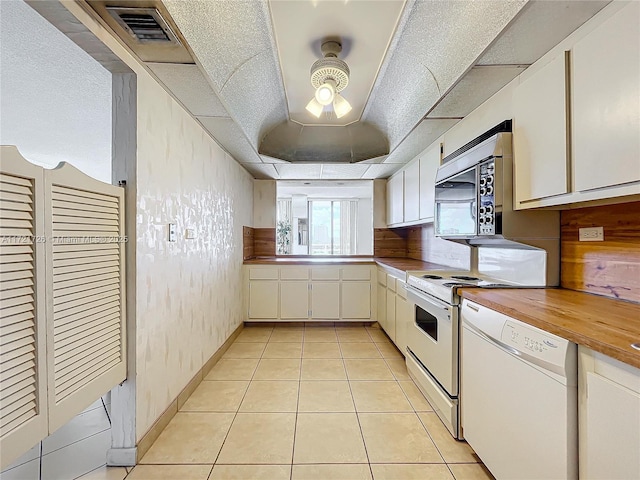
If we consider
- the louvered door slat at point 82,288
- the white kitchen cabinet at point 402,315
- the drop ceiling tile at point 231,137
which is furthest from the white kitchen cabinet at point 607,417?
the drop ceiling tile at point 231,137

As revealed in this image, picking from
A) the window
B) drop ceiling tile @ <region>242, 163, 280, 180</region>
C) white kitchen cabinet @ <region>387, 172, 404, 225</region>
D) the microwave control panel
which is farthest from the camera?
the window

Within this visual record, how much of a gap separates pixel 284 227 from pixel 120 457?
18.5 ft

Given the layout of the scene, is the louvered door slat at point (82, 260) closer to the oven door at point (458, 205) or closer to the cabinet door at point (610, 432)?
the cabinet door at point (610, 432)

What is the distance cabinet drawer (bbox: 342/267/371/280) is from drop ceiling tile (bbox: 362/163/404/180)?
1280 mm

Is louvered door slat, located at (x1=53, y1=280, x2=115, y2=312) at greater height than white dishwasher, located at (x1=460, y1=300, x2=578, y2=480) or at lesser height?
greater

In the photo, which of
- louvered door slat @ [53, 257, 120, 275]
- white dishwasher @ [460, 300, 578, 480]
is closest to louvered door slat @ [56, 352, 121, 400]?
louvered door slat @ [53, 257, 120, 275]

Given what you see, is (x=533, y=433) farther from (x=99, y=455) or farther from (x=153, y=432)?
(x=99, y=455)

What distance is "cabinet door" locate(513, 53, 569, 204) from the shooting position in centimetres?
137

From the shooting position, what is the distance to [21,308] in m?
1.03

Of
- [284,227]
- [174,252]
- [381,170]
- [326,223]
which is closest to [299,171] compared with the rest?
[381,170]

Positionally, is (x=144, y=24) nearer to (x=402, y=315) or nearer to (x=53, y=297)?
(x=53, y=297)

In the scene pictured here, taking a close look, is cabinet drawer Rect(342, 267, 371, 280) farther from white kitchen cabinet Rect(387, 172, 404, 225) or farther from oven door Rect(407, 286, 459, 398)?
oven door Rect(407, 286, 459, 398)

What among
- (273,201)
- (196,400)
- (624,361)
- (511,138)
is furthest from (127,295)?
(273,201)

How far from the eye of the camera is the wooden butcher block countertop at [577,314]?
0.89 m
